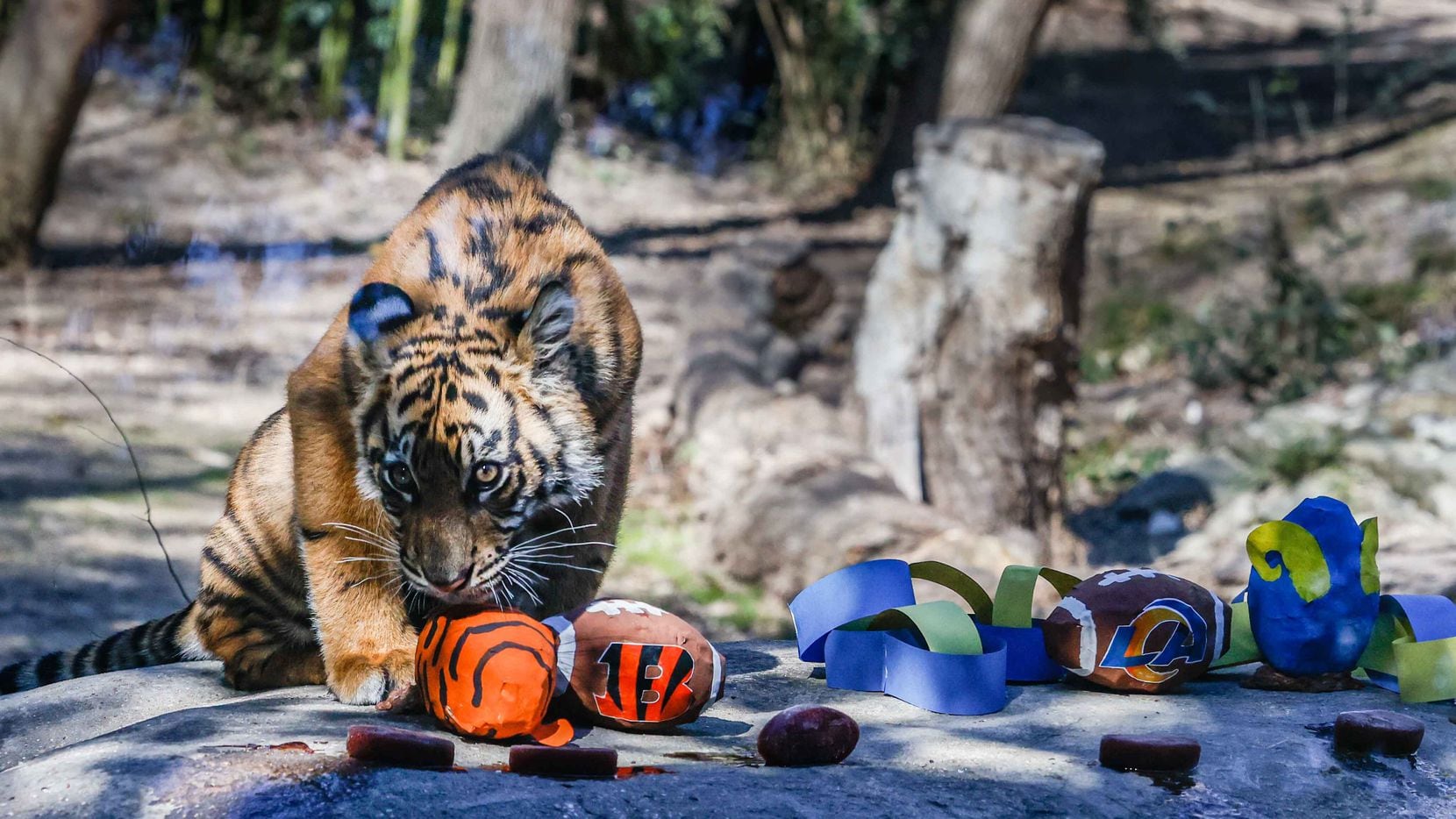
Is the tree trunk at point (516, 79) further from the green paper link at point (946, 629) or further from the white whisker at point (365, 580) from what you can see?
the green paper link at point (946, 629)

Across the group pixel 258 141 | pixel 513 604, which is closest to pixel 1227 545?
pixel 513 604

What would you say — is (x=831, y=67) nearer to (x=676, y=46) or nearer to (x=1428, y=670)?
(x=676, y=46)

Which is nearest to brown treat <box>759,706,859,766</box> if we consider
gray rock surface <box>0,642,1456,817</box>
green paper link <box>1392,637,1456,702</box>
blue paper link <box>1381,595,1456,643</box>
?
gray rock surface <box>0,642,1456,817</box>

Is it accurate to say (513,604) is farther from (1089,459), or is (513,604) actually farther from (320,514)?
(1089,459)

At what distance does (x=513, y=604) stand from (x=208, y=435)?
15.9ft

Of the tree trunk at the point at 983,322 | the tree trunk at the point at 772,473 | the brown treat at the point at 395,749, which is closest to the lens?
the brown treat at the point at 395,749

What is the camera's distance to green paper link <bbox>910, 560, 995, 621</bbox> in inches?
129

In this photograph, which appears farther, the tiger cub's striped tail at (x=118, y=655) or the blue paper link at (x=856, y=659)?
the tiger cub's striped tail at (x=118, y=655)

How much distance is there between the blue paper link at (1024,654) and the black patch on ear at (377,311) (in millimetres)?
1488

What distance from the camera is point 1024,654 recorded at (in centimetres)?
328

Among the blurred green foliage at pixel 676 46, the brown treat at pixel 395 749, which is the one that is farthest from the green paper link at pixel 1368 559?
the blurred green foliage at pixel 676 46

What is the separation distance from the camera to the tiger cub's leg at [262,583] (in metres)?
3.18

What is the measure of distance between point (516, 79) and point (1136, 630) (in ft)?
18.6

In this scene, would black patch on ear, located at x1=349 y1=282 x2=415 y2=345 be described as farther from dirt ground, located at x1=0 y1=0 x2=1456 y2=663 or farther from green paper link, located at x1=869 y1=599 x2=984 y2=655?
dirt ground, located at x1=0 y1=0 x2=1456 y2=663
